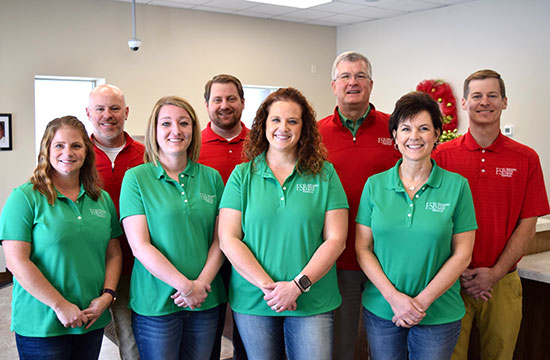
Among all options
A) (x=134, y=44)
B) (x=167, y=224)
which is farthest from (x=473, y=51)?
(x=167, y=224)

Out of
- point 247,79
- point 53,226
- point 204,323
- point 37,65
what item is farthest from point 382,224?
point 247,79

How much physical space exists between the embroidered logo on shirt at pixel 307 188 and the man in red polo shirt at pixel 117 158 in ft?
2.99

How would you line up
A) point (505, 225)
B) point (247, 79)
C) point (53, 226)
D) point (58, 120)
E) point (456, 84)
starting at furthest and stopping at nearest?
point (247, 79)
point (456, 84)
point (505, 225)
point (58, 120)
point (53, 226)

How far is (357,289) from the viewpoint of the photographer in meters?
2.64

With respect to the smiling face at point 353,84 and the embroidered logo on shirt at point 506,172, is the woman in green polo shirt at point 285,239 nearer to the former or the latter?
the smiling face at point 353,84

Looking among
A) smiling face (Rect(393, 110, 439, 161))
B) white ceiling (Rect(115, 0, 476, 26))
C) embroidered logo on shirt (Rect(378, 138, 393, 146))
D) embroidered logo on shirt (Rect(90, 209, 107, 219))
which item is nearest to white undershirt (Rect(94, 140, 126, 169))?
embroidered logo on shirt (Rect(90, 209, 107, 219))

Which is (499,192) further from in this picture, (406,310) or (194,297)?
(194,297)

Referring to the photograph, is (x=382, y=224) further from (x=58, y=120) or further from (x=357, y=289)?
(x=58, y=120)

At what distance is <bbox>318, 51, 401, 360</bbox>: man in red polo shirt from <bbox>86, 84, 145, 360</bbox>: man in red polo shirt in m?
0.99

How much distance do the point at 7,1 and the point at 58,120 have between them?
4220 millimetres

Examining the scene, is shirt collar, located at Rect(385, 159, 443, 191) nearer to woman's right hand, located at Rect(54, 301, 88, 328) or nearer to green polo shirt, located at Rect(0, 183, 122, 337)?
green polo shirt, located at Rect(0, 183, 122, 337)

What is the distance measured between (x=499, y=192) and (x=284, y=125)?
107cm

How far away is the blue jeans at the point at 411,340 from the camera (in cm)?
209

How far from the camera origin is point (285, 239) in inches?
81.7
